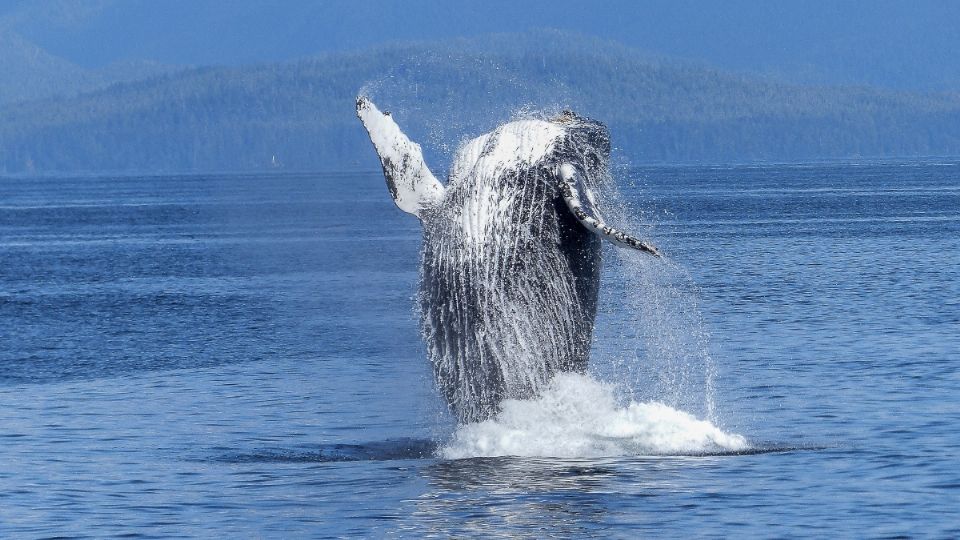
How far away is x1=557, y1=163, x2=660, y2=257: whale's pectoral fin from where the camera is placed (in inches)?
518

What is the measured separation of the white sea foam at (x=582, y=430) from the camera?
15.4 metres

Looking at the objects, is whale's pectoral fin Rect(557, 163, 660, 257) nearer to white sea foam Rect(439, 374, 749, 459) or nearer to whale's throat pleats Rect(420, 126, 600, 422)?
whale's throat pleats Rect(420, 126, 600, 422)

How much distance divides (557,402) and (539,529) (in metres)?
2.34

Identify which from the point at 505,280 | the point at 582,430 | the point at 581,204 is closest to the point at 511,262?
the point at 505,280

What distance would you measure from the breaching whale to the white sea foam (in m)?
0.25

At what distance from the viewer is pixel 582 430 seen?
53.4 ft

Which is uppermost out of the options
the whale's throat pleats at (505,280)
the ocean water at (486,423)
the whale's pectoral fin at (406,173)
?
the whale's pectoral fin at (406,173)

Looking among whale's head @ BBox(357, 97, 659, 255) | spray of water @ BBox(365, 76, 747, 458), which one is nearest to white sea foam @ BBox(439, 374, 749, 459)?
spray of water @ BBox(365, 76, 747, 458)

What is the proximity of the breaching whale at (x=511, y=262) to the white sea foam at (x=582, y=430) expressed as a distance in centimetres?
25

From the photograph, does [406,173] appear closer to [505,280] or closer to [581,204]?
[505,280]

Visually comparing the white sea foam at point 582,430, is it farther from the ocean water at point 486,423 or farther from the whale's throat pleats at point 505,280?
the whale's throat pleats at point 505,280

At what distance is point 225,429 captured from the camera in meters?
18.9

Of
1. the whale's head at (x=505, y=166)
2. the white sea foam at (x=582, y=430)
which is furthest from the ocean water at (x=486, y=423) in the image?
the whale's head at (x=505, y=166)

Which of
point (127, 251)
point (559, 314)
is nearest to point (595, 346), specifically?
point (559, 314)
